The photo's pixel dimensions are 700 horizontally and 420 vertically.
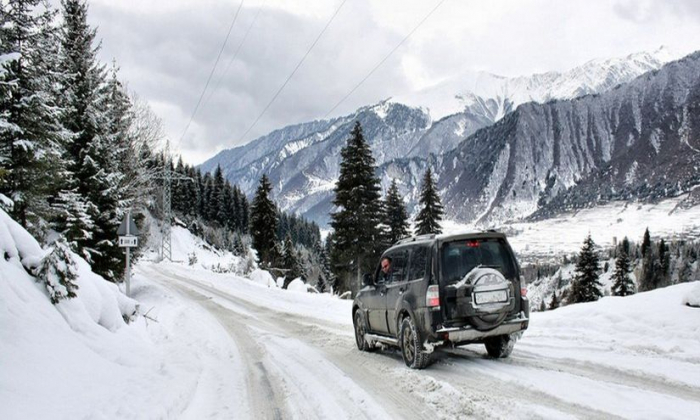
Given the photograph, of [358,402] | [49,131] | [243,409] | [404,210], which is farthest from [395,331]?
[404,210]

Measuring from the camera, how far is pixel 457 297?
23.5 feet

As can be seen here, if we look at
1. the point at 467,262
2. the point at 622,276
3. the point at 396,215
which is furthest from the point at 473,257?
the point at 622,276

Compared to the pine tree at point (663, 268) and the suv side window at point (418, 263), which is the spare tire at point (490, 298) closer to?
the suv side window at point (418, 263)

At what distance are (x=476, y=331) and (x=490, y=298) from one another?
0.55 m

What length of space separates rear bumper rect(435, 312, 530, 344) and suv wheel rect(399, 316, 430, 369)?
481mm

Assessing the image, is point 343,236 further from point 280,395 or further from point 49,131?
point 280,395

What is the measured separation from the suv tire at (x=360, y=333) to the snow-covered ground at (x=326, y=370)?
0.22 metres

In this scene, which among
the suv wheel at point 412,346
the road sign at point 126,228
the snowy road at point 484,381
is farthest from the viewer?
the road sign at point 126,228

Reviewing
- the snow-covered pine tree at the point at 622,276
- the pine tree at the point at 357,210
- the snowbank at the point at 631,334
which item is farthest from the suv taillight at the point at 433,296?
the snow-covered pine tree at the point at 622,276

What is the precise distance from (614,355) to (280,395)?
5217 millimetres

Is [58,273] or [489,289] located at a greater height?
[58,273]

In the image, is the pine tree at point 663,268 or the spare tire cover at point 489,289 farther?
the pine tree at point 663,268

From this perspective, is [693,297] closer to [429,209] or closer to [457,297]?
[457,297]

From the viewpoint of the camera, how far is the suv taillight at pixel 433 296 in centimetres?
717
